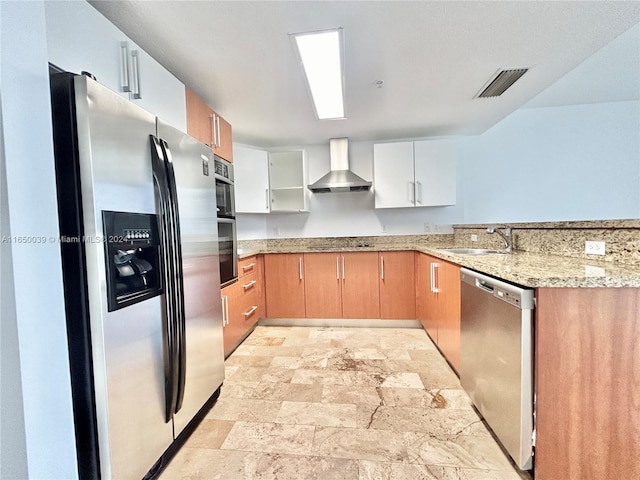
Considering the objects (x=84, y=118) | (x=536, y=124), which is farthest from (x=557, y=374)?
(x=536, y=124)

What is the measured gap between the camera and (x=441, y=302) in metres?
2.21

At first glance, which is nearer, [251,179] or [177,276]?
[177,276]

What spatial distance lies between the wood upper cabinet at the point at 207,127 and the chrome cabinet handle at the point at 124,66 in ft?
1.74

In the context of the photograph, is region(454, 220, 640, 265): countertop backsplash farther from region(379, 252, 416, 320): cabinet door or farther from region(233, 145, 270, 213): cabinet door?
region(233, 145, 270, 213): cabinet door

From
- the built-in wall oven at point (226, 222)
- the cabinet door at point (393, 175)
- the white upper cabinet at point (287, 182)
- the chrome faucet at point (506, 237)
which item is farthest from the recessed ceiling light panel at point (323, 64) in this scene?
the chrome faucet at point (506, 237)

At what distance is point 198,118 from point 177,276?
4.56 ft

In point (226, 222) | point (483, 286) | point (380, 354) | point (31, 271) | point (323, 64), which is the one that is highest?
point (323, 64)

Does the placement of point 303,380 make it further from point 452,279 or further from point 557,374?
point 557,374

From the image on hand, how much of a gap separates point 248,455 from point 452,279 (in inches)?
65.3

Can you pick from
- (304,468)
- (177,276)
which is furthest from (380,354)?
(177,276)

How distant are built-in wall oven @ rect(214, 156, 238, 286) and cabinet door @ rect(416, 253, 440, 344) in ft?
5.75

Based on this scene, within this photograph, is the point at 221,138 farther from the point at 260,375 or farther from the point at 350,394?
the point at 350,394

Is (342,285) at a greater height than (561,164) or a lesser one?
lesser

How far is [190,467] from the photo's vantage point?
1.29m
